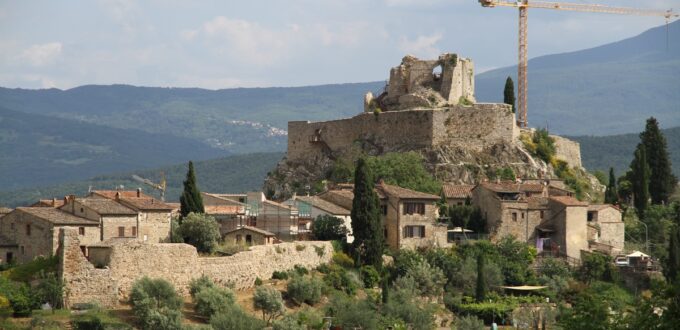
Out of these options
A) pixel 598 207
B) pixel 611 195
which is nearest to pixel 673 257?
pixel 598 207

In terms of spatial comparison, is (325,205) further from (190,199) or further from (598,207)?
(598,207)

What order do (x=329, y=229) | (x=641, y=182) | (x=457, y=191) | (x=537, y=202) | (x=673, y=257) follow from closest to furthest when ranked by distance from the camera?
(x=329, y=229), (x=673, y=257), (x=537, y=202), (x=457, y=191), (x=641, y=182)

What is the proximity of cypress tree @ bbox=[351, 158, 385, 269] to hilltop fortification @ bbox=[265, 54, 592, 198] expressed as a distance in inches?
813

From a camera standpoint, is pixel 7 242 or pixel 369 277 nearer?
pixel 7 242

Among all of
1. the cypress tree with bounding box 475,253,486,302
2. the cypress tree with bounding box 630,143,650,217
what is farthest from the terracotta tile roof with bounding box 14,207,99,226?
the cypress tree with bounding box 630,143,650,217

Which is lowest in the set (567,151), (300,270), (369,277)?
(369,277)

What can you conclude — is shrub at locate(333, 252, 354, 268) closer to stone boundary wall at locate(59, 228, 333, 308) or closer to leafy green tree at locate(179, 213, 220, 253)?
stone boundary wall at locate(59, 228, 333, 308)

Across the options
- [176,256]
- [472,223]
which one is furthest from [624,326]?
[472,223]

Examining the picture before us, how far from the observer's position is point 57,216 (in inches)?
2685

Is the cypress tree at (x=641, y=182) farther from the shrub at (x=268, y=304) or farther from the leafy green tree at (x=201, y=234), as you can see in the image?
the shrub at (x=268, y=304)

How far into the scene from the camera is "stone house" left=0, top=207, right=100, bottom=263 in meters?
66.3

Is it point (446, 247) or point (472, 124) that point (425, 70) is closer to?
point (472, 124)

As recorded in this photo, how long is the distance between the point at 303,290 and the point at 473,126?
3251 centimetres

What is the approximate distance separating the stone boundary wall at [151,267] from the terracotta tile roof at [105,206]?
4.29m
